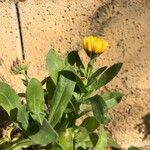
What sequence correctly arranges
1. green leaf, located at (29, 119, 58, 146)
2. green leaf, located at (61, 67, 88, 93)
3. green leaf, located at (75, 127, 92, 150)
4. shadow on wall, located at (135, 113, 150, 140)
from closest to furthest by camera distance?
→ green leaf, located at (29, 119, 58, 146) → green leaf, located at (61, 67, 88, 93) → green leaf, located at (75, 127, 92, 150) → shadow on wall, located at (135, 113, 150, 140)

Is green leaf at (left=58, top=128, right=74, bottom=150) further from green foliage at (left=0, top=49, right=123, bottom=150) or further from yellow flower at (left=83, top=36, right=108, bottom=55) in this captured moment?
yellow flower at (left=83, top=36, right=108, bottom=55)

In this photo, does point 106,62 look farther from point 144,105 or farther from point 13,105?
point 13,105

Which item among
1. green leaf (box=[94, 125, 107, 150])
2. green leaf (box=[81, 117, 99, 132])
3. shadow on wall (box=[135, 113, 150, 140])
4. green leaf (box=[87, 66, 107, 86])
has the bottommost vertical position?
shadow on wall (box=[135, 113, 150, 140])

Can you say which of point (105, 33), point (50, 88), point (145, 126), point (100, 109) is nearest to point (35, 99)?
point (50, 88)

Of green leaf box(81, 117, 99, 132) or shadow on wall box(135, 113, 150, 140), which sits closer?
green leaf box(81, 117, 99, 132)

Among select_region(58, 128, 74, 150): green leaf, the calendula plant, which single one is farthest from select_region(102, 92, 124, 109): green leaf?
select_region(58, 128, 74, 150): green leaf

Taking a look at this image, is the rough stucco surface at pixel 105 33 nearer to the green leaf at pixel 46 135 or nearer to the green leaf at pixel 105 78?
the green leaf at pixel 105 78
